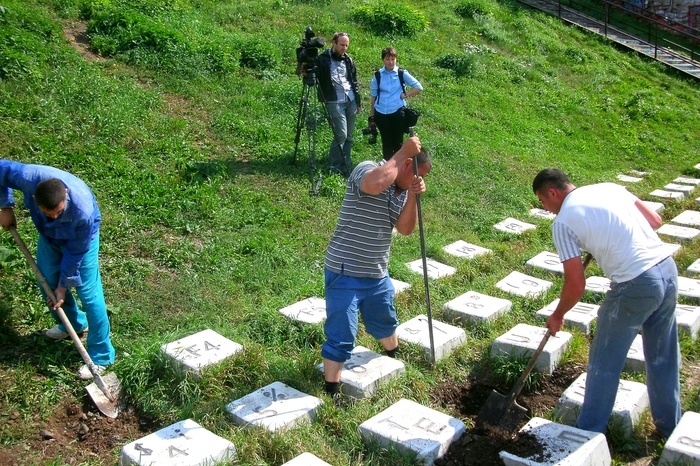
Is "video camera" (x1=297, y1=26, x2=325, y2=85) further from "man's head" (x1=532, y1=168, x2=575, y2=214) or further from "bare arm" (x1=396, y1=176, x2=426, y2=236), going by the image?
"man's head" (x1=532, y1=168, x2=575, y2=214)

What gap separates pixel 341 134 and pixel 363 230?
425 centimetres

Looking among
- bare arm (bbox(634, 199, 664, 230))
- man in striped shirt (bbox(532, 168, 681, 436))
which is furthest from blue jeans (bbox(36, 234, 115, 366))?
A: bare arm (bbox(634, 199, 664, 230))

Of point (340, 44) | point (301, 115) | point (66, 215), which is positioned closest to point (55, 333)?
point (66, 215)

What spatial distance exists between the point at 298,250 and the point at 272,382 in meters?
2.24

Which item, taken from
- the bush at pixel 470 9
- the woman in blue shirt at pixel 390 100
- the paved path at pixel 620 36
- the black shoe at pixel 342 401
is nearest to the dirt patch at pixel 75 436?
the black shoe at pixel 342 401

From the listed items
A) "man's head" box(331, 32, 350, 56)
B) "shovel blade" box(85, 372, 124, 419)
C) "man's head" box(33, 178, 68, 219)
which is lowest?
"shovel blade" box(85, 372, 124, 419)

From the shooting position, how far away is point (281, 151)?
870 cm

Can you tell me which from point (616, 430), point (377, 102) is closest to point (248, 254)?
point (377, 102)

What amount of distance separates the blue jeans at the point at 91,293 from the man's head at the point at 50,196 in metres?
0.49

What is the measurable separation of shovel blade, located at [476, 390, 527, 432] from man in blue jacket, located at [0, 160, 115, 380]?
2.63 metres

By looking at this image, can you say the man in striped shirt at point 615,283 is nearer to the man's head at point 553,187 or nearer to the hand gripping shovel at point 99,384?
the man's head at point 553,187

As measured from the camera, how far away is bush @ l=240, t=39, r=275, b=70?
10812mm

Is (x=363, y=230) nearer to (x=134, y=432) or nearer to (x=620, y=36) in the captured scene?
(x=134, y=432)

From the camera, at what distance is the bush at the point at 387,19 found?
1400 centimetres
